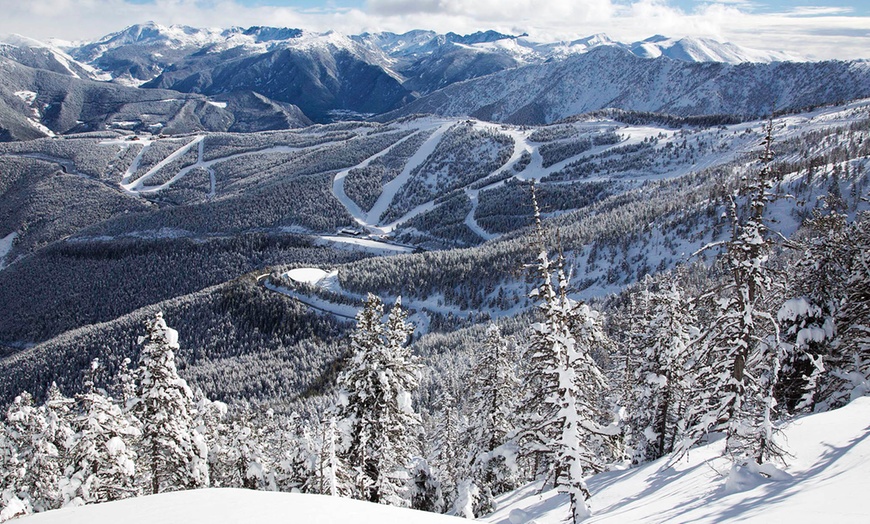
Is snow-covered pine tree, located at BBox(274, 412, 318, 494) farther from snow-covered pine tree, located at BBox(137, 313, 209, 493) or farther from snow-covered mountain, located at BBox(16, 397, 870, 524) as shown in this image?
snow-covered mountain, located at BBox(16, 397, 870, 524)

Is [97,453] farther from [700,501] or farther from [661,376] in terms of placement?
[661,376]

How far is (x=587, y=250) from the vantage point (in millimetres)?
120750

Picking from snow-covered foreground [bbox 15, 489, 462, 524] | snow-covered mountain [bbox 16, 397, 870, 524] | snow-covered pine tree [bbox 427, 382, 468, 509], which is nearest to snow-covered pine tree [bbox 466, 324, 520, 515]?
snow-covered pine tree [bbox 427, 382, 468, 509]

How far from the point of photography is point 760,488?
1424 centimetres

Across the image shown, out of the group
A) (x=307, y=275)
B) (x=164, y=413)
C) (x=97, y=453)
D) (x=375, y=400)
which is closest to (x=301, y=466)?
(x=164, y=413)

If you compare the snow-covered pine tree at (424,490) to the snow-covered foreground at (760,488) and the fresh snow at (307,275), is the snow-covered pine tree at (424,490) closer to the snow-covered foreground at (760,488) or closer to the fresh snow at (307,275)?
the snow-covered foreground at (760,488)

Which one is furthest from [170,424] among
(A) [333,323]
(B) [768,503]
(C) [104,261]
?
(C) [104,261]

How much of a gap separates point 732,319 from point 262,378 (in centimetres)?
8953

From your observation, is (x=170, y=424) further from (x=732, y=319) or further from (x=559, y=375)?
(x=732, y=319)

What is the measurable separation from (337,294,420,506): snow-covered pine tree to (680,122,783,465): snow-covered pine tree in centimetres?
1245

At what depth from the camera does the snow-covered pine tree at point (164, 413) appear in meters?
23.6

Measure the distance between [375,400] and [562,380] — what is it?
10.6m

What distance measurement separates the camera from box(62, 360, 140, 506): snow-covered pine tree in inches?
923

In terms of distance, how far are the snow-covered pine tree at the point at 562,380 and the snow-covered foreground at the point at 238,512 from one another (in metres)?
4.24
